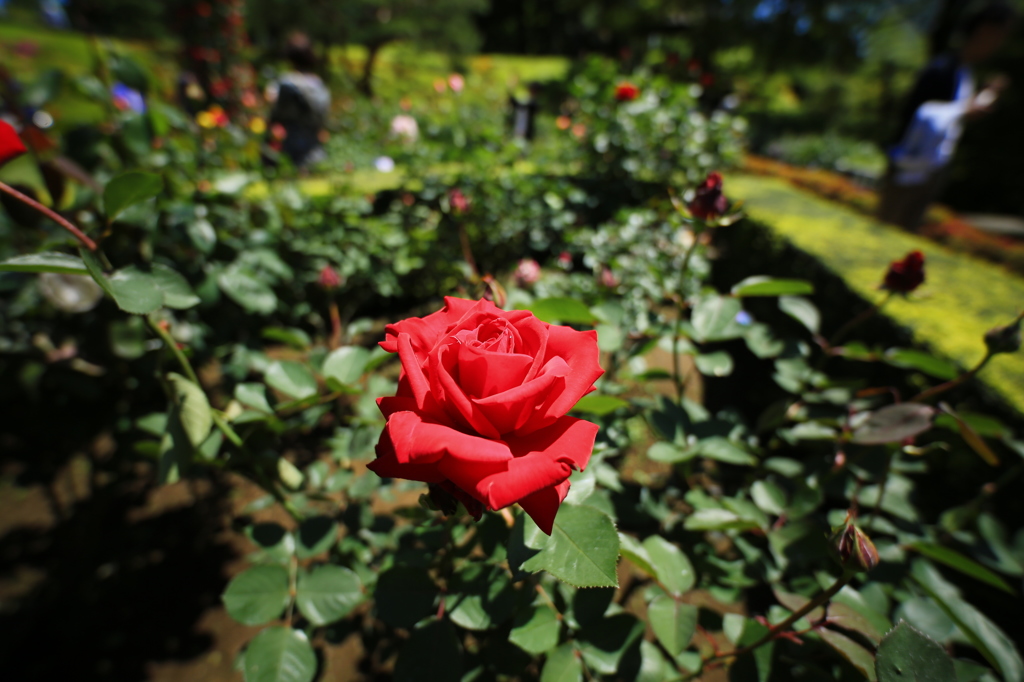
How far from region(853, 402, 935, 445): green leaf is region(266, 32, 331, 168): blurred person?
4.11 metres

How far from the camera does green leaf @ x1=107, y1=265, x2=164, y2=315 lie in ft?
1.69

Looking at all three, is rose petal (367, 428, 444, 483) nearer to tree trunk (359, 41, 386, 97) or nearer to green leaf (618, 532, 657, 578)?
green leaf (618, 532, 657, 578)

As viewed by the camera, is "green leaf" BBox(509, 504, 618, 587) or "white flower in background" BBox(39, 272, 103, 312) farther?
"white flower in background" BBox(39, 272, 103, 312)

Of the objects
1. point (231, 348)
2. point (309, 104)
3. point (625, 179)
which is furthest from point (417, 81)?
point (231, 348)

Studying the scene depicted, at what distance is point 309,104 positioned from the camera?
376 centimetres

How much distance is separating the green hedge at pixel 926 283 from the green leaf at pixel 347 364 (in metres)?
0.78

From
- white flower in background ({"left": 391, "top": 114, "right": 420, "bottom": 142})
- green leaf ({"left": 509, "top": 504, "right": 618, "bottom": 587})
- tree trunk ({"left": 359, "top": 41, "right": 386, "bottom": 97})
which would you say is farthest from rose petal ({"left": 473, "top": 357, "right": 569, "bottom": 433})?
tree trunk ({"left": 359, "top": 41, "right": 386, "bottom": 97})

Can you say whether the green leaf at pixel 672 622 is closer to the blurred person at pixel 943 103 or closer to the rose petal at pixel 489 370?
the rose petal at pixel 489 370

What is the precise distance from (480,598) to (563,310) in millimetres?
433

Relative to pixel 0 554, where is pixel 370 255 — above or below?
above

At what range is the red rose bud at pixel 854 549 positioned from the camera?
46cm

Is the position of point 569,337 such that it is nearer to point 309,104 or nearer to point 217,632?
point 217,632

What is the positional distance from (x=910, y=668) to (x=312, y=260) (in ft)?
7.14

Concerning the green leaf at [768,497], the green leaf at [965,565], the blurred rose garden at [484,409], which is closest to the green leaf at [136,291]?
the blurred rose garden at [484,409]
